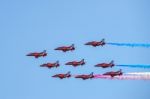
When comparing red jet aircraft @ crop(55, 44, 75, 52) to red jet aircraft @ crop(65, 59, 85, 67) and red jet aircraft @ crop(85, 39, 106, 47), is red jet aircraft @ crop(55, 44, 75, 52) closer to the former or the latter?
red jet aircraft @ crop(65, 59, 85, 67)

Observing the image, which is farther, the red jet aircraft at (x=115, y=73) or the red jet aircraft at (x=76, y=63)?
the red jet aircraft at (x=76, y=63)

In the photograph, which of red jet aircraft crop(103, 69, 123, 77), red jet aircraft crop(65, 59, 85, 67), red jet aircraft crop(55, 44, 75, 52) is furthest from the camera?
red jet aircraft crop(65, 59, 85, 67)

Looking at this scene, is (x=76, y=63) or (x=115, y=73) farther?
(x=76, y=63)

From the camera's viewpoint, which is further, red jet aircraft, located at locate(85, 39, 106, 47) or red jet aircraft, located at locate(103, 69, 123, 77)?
red jet aircraft, located at locate(103, 69, 123, 77)

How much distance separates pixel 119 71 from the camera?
4771 inches

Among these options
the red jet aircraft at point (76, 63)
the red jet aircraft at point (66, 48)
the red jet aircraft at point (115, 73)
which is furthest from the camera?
the red jet aircraft at point (76, 63)

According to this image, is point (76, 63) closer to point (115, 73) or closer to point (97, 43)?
point (97, 43)

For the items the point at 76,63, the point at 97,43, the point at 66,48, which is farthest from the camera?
the point at 76,63

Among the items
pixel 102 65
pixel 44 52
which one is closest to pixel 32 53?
pixel 44 52

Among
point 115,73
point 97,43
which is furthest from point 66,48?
point 115,73

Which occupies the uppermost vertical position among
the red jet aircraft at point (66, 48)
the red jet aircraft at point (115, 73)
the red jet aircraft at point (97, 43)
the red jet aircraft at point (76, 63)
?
the red jet aircraft at point (97, 43)

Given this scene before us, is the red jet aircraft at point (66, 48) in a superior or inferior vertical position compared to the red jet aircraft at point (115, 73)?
superior

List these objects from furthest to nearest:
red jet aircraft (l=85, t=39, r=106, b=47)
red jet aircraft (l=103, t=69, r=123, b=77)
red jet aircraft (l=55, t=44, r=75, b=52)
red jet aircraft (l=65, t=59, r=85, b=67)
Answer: red jet aircraft (l=65, t=59, r=85, b=67)
red jet aircraft (l=103, t=69, r=123, b=77)
red jet aircraft (l=55, t=44, r=75, b=52)
red jet aircraft (l=85, t=39, r=106, b=47)

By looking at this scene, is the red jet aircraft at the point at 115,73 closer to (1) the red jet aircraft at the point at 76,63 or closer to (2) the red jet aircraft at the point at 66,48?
(1) the red jet aircraft at the point at 76,63
